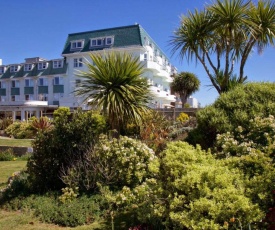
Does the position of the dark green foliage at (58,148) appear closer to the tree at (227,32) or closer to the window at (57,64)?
the tree at (227,32)

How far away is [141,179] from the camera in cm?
680

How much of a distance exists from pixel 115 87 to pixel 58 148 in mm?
2513

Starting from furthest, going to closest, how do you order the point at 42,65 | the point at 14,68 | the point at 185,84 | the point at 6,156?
1. the point at 14,68
2. the point at 42,65
3. the point at 185,84
4. the point at 6,156

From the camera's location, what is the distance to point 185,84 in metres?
43.5

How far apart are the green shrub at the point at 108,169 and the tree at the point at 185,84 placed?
123 feet

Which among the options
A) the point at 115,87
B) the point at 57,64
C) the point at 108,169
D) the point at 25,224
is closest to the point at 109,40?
the point at 57,64

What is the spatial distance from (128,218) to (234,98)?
4356 mm

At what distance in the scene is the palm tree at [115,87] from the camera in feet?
27.7

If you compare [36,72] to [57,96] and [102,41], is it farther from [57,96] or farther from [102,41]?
[102,41]

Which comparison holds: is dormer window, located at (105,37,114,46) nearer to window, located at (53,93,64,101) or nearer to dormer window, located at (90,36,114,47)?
dormer window, located at (90,36,114,47)

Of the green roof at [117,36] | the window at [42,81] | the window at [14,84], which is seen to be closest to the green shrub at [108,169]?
the green roof at [117,36]

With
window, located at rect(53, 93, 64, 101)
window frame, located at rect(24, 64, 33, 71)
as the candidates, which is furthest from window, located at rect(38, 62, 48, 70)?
window, located at rect(53, 93, 64, 101)

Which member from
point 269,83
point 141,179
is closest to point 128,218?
point 141,179

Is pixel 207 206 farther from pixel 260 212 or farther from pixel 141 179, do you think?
pixel 141 179
